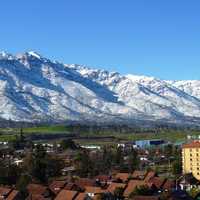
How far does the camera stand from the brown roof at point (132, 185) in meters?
42.3

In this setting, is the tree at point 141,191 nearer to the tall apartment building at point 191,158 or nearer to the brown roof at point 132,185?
the brown roof at point 132,185

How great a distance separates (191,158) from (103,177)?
45.2 feet

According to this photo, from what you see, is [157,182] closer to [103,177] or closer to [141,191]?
[141,191]

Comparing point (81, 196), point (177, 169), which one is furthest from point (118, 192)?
point (177, 169)

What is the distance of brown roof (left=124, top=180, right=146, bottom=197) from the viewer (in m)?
42.3

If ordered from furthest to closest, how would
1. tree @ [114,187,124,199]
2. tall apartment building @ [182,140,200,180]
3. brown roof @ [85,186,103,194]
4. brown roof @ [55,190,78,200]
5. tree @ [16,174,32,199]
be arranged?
1. tall apartment building @ [182,140,200,180]
2. tree @ [16,174,32,199]
3. brown roof @ [85,186,103,194]
4. tree @ [114,187,124,199]
5. brown roof @ [55,190,78,200]

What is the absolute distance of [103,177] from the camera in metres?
50.1

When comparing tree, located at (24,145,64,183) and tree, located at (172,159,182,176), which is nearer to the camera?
tree, located at (24,145,64,183)

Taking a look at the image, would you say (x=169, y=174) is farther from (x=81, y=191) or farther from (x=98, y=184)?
(x=81, y=191)

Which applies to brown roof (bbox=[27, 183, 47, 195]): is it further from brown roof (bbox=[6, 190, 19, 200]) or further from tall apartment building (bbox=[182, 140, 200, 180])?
tall apartment building (bbox=[182, 140, 200, 180])

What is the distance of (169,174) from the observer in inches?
2287

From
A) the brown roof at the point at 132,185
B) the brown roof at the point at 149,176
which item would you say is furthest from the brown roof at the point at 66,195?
the brown roof at the point at 149,176

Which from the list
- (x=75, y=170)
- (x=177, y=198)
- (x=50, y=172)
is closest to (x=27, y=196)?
(x=177, y=198)

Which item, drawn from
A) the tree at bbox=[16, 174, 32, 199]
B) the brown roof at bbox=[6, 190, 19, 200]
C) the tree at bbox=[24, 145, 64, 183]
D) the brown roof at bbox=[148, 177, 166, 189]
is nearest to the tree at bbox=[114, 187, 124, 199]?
the brown roof at bbox=[148, 177, 166, 189]
